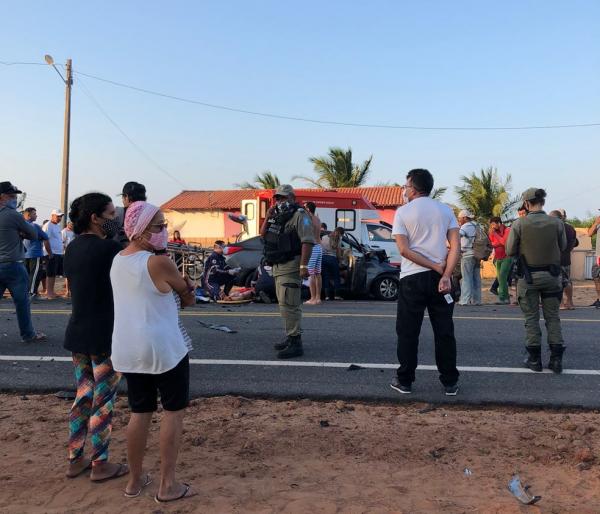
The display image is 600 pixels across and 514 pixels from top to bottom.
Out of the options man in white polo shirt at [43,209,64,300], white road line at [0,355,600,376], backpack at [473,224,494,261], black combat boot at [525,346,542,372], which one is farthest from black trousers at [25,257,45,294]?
black combat boot at [525,346,542,372]

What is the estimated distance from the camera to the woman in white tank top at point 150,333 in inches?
127

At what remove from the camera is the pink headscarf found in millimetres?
3246

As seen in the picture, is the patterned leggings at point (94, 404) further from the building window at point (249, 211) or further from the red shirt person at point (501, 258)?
the building window at point (249, 211)

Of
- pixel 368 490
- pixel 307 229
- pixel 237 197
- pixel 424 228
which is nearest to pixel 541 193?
pixel 424 228

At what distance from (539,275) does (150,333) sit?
14.1 ft

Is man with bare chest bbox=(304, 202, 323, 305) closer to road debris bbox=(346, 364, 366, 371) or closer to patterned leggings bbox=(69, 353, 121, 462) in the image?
road debris bbox=(346, 364, 366, 371)

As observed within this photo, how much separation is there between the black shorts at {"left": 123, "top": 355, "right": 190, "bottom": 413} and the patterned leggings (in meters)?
0.47

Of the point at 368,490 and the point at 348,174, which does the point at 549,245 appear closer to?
the point at 368,490

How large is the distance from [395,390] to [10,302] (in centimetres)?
903

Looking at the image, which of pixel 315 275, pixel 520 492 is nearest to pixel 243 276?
pixel 315 275

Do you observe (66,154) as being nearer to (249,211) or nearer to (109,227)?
(249,211)

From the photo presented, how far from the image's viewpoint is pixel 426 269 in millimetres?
5195

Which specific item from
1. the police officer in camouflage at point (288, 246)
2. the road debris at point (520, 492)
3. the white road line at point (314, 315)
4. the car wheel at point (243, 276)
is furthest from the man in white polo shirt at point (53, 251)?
the road debris at point (520, 492)

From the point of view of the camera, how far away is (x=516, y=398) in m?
5.33
